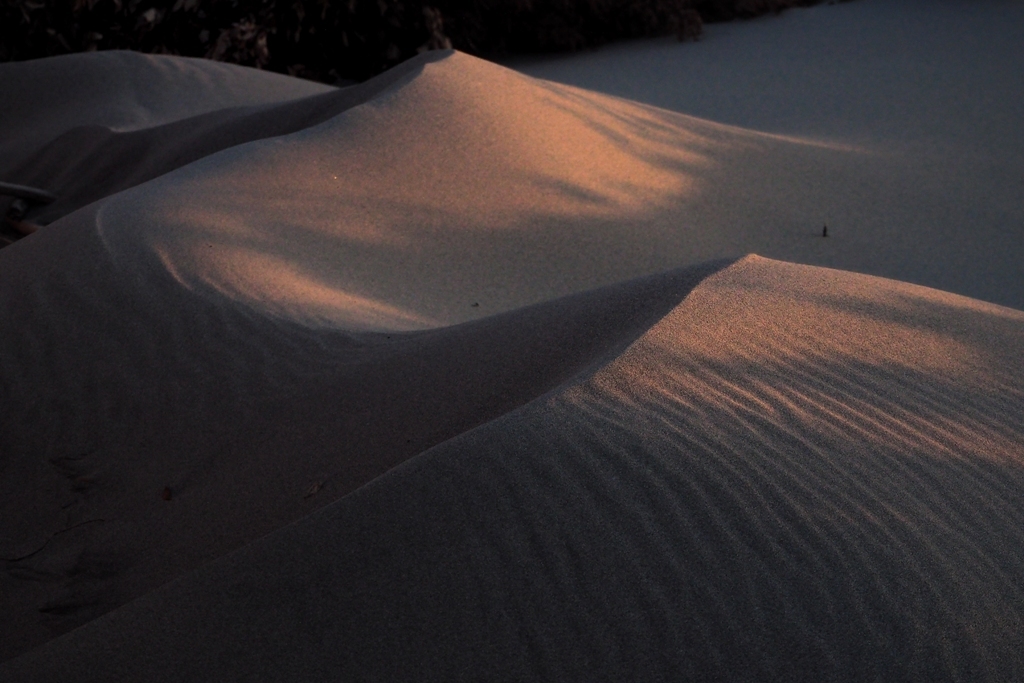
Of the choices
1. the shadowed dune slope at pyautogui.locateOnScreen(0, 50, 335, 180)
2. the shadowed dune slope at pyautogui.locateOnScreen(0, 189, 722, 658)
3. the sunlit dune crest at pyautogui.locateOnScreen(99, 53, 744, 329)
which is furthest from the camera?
the shadowed dune slope at pyautogui.locateOnScreen(0, 50, 335, 180)

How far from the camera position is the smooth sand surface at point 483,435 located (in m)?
1.38

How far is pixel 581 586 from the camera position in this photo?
140 centimetres

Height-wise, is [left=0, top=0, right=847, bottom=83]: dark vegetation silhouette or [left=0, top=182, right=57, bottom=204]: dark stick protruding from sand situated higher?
[left=0, top=0, right=847, bottom=83]: dark vegetation silhouette

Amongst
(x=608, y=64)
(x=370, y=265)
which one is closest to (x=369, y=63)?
(x=608, y=64)

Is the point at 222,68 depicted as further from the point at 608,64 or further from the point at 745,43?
the point at 745,43

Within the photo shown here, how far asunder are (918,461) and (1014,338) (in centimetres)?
76

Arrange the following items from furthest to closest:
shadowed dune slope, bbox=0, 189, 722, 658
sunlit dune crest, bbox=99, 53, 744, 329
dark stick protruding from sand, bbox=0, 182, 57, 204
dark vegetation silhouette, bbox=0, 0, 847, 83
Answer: dark vegetation silhouette, bbox=0, 0, 847, 83, dark stick protruding from sand, bbox=0, 182, 57, 204, sunlit dune crest, bbox=99, 53, 744, 329, shadowed dune slope, bbox=0, 189, 722, 658

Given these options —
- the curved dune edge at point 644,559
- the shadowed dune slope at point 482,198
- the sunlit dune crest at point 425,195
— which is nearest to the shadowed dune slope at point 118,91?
the shadowed dune slope at point 482,198

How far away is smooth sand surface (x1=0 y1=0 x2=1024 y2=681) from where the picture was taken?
4.52 feet

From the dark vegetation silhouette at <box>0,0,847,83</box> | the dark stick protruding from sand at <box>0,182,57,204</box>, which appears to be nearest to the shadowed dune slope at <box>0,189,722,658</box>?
the dark stick protruding from sand at <box>0,182,57,204</box>

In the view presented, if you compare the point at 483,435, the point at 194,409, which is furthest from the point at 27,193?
the point at 483,435

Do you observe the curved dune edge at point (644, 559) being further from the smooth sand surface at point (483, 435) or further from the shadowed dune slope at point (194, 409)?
→ the shadowed dune slope at point (194, 409)

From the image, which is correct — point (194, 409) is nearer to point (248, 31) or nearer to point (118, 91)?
point (118, 91)

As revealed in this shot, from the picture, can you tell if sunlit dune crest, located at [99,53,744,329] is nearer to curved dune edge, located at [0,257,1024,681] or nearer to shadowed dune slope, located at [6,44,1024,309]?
shadowed dune slope, located at [6,44,1024,309]
